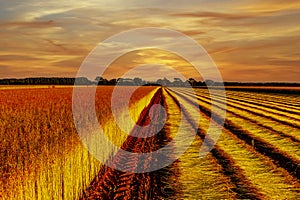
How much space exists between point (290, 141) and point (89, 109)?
6842 millimetres

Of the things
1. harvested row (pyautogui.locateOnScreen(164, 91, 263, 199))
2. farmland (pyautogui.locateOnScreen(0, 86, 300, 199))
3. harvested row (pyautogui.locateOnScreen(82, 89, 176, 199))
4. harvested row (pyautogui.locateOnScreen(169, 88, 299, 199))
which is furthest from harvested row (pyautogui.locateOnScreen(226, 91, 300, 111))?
harvested row (pyautogui.locateOnScreen(82, 89, 176, 199))

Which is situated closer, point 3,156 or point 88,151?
point 3,156

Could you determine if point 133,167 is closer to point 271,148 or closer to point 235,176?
point 235,176

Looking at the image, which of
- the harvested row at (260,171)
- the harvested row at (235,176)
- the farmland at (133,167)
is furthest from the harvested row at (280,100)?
the harvested row at (235,176)

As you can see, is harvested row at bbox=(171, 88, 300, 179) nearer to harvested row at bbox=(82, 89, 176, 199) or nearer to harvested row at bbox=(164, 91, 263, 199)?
harvested row at bbox=(164, 91, 263, 199)

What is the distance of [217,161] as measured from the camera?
11.1 m

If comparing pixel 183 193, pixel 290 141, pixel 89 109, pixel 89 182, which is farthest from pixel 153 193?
pixel 290 141

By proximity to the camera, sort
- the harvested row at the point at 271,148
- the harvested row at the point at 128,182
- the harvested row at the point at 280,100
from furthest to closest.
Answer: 1. the harvested row at the point at 280,100
2. the harvested row at the point at 271,148
3. the harvested row at the point at 128,182

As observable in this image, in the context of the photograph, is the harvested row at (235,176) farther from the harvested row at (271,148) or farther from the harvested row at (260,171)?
the harvested row at (271,148)

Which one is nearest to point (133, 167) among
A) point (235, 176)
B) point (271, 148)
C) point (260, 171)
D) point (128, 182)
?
point (128, 182)

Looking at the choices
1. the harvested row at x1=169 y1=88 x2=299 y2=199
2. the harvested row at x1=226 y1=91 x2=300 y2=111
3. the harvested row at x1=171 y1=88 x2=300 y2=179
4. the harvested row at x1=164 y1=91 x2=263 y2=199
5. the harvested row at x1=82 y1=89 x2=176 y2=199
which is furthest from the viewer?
the harvested row at x1=226 y1=91 x2=300 y2=111

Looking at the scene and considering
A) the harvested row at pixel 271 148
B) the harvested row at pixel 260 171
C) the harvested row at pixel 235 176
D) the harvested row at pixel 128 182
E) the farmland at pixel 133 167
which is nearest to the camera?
the farmland at pixel 133 167

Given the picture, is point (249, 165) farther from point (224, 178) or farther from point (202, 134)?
point (202, 134)

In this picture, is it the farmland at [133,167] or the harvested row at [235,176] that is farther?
the harvested row at [235,176]
